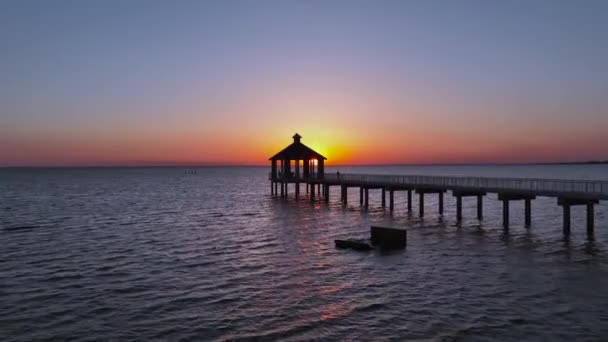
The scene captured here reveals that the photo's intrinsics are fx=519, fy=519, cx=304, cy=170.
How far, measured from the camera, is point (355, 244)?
83.4 ft

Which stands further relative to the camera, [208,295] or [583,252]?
[583,252]

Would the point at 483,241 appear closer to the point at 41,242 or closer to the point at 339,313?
the point at 339,313

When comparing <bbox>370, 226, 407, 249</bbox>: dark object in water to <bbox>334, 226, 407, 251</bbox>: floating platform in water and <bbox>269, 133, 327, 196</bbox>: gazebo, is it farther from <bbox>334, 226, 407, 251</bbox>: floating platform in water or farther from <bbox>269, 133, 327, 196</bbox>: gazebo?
<bbox>269, 133, 327, 196</bbox>: gazebo

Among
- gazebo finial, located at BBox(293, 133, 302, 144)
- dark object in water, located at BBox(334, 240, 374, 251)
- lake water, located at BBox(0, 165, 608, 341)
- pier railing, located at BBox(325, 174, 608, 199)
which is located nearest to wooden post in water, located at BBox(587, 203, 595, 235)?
lake water, located at BBox(0, 165, 608, 341)

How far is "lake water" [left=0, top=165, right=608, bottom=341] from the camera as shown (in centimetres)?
1412

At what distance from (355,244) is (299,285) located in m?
7.15

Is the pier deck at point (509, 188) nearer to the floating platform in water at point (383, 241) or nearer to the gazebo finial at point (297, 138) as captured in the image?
the floating platform in water at point (383, 241)

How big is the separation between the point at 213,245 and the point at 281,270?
788 centimetres

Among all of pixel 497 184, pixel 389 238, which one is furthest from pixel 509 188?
pixel 389 238

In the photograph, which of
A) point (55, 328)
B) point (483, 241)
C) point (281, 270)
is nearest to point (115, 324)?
point (55, 328)

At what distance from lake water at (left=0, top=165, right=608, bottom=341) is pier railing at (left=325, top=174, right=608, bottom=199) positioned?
2699 mm

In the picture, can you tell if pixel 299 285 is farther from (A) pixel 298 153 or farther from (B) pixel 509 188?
(A) pixel 298 153

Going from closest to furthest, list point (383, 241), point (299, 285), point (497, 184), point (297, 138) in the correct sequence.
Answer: point (299, 285) → point (383, 241) → point (497, 184) → point (297, 138)

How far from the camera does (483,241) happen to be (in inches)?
1120
